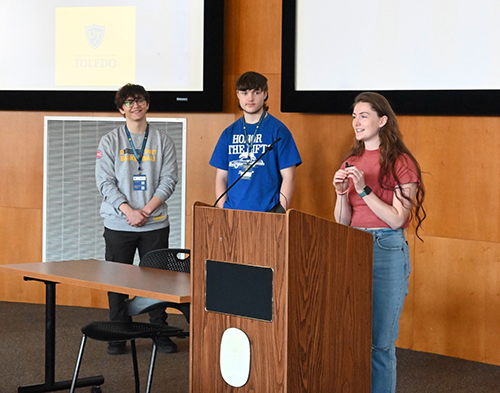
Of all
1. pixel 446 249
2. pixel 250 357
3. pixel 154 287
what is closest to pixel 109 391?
pixel 154 287

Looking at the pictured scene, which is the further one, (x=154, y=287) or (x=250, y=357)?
(x=154, y=287)

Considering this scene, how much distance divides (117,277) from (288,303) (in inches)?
44.0

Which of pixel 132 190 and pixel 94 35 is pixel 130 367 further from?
pixel 94 35

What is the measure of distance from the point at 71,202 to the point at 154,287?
308cm

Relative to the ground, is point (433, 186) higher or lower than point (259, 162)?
lower

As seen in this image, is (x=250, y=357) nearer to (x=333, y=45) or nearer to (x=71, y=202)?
(x=333, y=45)

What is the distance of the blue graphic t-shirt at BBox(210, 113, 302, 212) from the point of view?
13.7ft

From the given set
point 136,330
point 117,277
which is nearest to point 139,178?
point 117,277

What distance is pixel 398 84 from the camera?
4.43 metres

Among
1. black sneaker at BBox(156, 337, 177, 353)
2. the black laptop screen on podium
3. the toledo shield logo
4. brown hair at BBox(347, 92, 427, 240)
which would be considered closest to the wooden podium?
the black laptop screen on podium

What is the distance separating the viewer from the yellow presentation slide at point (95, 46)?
5340 mm

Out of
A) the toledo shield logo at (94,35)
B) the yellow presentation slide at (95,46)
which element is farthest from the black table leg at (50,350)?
the toledo shield logo at (94,35)

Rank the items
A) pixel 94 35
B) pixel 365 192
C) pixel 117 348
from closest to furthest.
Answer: pixel 365 192
pixel 117 348
pixel 94 35

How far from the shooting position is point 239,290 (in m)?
2.29
